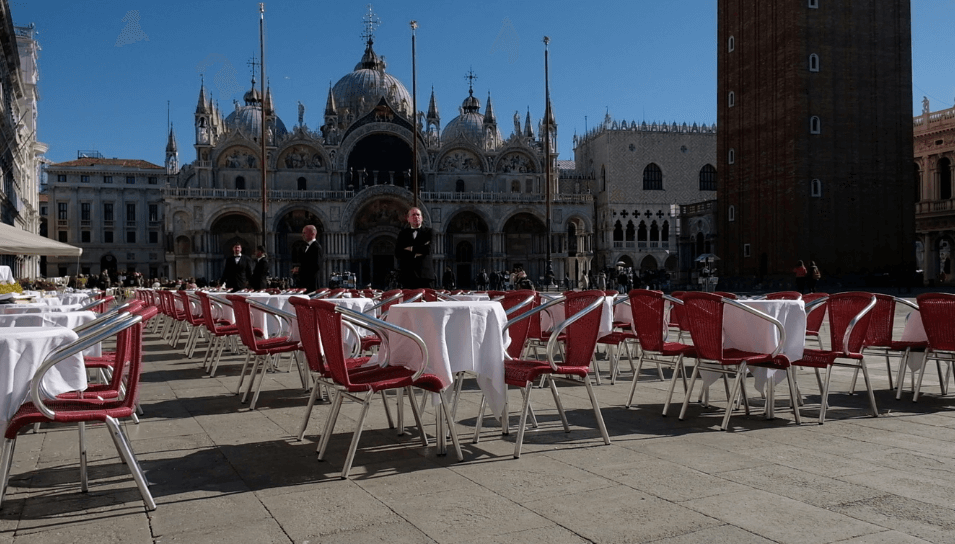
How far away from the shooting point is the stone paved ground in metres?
3.48

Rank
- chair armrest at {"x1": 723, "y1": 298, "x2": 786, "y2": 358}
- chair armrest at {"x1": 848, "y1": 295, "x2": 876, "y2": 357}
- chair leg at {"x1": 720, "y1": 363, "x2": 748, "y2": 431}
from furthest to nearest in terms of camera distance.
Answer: chair armrest at {"x1": 848, "y1": 295, "x2": 876, "y2": 357}, chair armrest at {"x1": 723, "y1": 298, "x2": 786, "y2": 358}, chair leg at {"x1": 720, "y1": 363, "x2": 748, "y2": 431}

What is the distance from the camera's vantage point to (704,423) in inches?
233

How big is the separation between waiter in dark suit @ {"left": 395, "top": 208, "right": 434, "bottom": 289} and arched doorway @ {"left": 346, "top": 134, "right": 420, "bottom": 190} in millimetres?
42516

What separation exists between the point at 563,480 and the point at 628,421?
185 cm

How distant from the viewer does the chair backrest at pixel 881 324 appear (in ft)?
23.3

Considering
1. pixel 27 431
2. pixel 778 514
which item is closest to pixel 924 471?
pixel 778 514

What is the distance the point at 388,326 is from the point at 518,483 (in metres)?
1.12

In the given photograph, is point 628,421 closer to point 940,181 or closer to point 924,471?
point 924,471

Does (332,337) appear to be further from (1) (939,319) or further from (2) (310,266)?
(2) (310,266)

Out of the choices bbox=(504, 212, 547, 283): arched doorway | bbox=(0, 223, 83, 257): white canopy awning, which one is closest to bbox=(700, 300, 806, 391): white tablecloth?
bbox=(0, 223, 83, 257): white canopy awning

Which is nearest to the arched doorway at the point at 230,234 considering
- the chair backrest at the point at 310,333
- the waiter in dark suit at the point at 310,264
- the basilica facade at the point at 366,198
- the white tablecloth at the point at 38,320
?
the basilica facade at the point at 366,198

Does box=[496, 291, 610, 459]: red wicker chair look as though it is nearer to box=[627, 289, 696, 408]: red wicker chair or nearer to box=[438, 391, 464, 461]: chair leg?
box=[438, 391, 464, 461]: chair leg

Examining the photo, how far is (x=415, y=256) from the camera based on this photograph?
350 inches

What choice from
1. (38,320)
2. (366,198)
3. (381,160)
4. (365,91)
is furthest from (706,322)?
(365,91)
